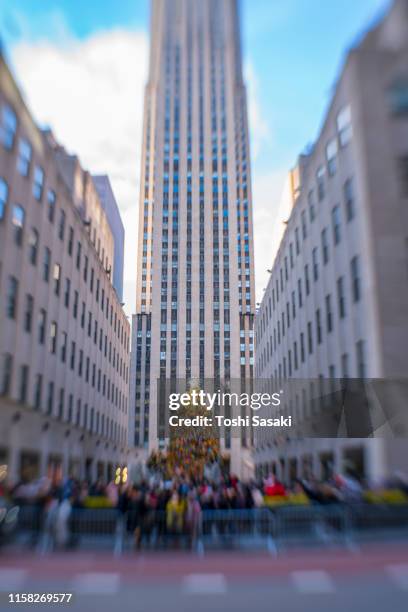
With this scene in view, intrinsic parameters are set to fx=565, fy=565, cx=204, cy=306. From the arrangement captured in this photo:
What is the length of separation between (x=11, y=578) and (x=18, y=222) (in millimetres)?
15390

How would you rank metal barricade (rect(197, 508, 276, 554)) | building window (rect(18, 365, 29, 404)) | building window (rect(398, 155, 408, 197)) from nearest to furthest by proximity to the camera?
metal barricade (rect(197, 508, 276, 554)), building window (rect(398, 155, 408, 197)), building window (rect(18, 365, 29, 404))

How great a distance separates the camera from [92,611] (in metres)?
10.5

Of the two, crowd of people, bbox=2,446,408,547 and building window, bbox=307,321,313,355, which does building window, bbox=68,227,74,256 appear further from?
crowd of people, bbox=2,446,408,547

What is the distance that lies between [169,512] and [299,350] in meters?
18.9

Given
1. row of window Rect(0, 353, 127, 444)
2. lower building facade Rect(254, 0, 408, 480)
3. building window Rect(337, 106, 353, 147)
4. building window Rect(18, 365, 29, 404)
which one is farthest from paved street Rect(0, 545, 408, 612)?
building window Rect(337, 106, 353, 147)

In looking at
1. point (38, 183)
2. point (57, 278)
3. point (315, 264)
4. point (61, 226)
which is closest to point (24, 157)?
point (38, 183)

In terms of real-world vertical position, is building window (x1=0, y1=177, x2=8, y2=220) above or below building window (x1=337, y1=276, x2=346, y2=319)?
above

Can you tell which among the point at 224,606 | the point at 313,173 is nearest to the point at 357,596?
the point at 224,606

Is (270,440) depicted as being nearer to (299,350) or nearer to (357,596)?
(299,350)

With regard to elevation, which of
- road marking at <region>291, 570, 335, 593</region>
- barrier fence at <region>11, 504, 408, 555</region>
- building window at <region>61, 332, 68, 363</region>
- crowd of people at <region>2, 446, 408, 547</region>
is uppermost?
building window at <region>61, 332, 68, 363</region>

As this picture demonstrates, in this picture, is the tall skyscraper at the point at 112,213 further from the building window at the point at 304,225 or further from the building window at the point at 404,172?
the building window at the point at 404,172

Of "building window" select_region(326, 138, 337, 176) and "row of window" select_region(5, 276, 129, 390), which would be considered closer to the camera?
"row of window" select_region(5, 276, 129, 390)

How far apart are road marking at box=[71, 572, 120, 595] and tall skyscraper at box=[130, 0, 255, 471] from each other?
2601 inches

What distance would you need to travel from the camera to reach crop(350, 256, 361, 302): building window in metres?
23.1
